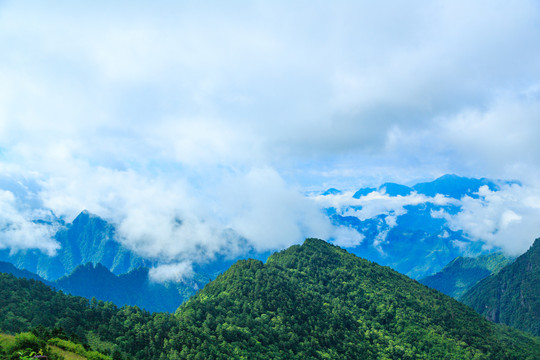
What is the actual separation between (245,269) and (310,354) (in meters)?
48.3

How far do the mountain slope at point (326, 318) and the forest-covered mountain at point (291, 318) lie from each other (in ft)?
1.25

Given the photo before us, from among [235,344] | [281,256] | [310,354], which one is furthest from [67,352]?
[281,256]

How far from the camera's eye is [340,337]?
117500mm

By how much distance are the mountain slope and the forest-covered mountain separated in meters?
0.38

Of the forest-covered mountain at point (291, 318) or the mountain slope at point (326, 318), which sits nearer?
the forest-covered mountain at point (291, 318)

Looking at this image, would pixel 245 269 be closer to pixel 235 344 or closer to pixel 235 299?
pixel 235 299

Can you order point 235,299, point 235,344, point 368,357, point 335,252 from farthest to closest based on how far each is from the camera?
point 335,252 → point 235,299 → point 368,357 → point 235,344

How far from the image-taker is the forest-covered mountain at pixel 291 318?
8550 cm

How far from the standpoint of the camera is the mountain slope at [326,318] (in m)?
99.4

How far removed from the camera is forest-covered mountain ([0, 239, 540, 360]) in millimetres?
85500

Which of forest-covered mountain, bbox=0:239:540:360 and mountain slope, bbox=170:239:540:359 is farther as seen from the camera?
mountain slope, bbox=170:239:540:359

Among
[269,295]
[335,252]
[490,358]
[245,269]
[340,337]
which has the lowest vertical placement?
[490,358]

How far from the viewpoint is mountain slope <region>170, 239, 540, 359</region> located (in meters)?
99.4

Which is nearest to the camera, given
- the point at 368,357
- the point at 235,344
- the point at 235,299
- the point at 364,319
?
the point at 235,344
